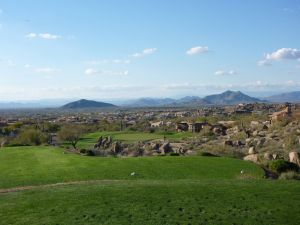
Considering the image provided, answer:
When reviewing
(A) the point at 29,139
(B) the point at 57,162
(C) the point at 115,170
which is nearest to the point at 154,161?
(C) the point at 115,170

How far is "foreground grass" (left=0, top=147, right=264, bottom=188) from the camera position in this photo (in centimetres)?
2509

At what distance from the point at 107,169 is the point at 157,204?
34.8 feet

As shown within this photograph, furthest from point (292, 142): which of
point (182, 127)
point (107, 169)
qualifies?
point (182, 127)

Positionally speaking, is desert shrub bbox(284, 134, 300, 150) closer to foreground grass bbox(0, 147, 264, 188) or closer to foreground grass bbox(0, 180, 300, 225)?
foreground grass bbox(0, 147, 264, 188)

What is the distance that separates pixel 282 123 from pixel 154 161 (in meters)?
47.6

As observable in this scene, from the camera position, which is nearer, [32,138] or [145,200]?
[145,200]

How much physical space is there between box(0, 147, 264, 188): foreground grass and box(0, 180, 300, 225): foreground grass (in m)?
4.70

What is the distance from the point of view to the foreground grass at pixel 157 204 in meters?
15.5

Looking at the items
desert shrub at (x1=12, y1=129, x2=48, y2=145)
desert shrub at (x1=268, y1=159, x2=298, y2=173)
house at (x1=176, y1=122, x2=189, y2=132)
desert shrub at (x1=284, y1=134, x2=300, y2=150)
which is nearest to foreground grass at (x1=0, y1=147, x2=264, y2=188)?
desert shrub at (x1=268, y1=159, x2=298, y2=173)

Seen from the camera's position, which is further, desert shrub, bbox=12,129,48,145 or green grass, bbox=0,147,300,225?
desert shrub, bbox=12,129,48,145

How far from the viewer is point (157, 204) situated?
17109 millimetres

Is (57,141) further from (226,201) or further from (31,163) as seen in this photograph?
(226,201)

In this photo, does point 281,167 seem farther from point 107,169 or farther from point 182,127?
point 182,127

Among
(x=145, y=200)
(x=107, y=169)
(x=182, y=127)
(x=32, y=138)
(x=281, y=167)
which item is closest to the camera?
(x=145, y=200)
